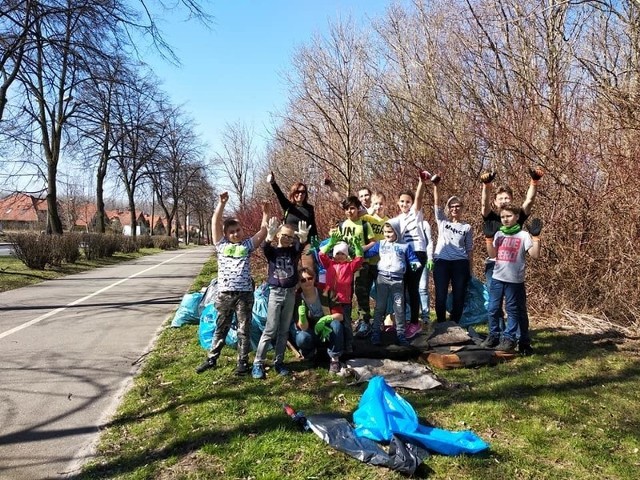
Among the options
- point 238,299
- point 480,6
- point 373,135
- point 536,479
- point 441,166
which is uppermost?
point 480,6

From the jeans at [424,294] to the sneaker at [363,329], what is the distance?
1011 mm

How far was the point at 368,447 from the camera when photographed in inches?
128

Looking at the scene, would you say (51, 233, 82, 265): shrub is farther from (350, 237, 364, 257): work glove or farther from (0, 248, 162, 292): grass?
(350, 237, 364, 257): work glove

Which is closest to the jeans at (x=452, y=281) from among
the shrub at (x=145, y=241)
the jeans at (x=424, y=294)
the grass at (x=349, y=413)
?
the jeans at (x=424, y=294)

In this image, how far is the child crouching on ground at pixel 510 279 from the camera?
17.4 ft

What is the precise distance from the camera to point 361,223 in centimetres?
599

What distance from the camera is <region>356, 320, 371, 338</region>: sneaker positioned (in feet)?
19.4

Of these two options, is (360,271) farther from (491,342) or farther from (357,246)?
(491,342)

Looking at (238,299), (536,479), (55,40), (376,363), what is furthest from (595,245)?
(55,40)

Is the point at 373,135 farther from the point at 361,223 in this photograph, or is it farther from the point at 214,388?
the point at 214,388

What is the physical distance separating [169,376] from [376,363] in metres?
2.29

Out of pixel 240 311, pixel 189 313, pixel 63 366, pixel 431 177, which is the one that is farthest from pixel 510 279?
pixel 63 366

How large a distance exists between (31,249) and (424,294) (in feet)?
49.8

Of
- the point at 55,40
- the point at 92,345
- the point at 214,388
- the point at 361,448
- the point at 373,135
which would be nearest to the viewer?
the point at 361,448
